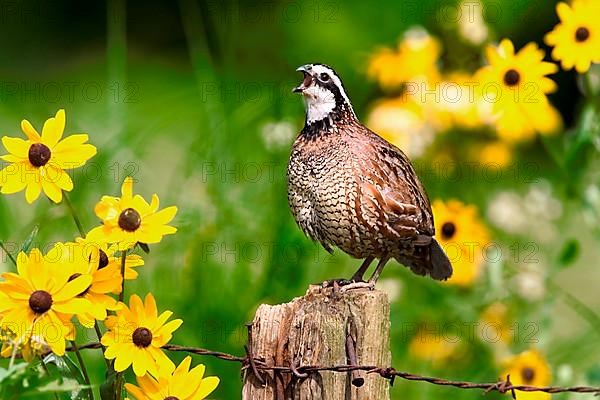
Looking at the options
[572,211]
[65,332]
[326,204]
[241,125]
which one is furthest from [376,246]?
[572,211]

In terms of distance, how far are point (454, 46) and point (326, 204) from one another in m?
2.20

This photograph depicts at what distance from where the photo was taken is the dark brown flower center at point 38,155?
2098mm

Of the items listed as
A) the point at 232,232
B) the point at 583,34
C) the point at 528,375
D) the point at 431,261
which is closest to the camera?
the point at 431,261

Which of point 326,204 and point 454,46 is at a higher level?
point 454,46

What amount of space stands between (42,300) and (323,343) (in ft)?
1.58

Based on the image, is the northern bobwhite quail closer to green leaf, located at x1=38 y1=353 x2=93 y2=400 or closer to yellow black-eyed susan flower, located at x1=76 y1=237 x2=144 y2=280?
yellow black-eyed susan flower, located at x1=76 y1=237 x2=144 y2=280

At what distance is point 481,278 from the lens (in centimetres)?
409

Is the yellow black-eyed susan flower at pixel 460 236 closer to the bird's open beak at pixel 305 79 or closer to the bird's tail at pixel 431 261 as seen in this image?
the bird's tail at pixel 431 261

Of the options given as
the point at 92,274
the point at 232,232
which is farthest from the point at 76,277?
the point at 232,232

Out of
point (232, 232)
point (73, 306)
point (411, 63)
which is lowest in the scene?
point (73, 306)

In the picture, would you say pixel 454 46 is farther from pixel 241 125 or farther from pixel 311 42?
pixel 311 42

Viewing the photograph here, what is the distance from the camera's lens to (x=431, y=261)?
2732mm

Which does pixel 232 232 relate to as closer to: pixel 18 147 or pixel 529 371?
pixel 529 371

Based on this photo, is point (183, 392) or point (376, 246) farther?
point (376, 246)
